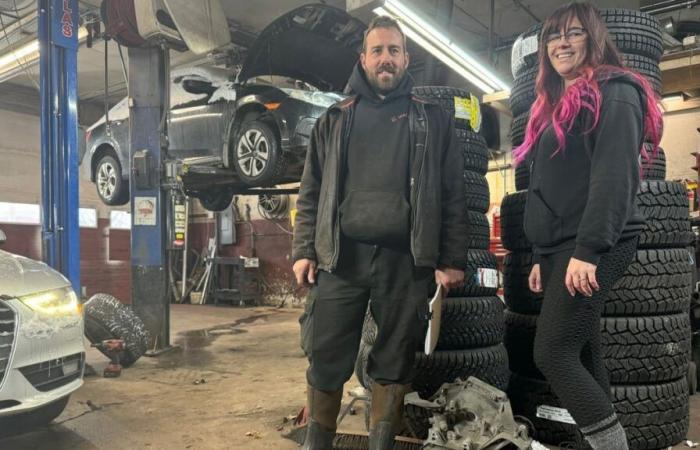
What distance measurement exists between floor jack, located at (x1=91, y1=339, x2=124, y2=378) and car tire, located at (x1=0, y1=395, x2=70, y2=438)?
109cm

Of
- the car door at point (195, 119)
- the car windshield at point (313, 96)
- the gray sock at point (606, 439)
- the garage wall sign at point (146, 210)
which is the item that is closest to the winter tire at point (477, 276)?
the gray sock at point (606, 439)

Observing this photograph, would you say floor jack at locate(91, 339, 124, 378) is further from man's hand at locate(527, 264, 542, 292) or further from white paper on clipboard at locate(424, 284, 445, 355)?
man's hand at locate(527, 264, 542, 292)

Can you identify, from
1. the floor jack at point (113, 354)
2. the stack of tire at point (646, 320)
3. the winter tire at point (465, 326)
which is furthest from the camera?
the floor jack at point (113, 354)

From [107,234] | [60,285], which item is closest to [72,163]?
[60,285]

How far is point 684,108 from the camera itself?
6070 mm

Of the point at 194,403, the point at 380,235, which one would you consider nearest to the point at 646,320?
the point at 380,235

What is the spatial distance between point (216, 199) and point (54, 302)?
4.25 metres

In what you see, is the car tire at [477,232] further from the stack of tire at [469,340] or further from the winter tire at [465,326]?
the winter tire at [465,326]

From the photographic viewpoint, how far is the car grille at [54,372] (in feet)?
7.17

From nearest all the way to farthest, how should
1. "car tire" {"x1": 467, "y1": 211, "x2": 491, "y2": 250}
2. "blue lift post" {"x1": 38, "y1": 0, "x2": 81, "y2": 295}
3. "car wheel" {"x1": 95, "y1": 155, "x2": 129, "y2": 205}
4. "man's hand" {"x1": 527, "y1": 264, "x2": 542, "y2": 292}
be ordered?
"man's hand" {"x1": 527, "y1": 264, "x2": 542, "y2": 292} → "car tire" {"x1": 467, "y1": 211, "x2": 491, "y2": 250} → "blue lift post" {"x1": 38, "y1": 0, "x2": 81, "y2": 295} → "car wheel" {"x1": 95, "y1": 155, "x2": 129, "y2": 205}

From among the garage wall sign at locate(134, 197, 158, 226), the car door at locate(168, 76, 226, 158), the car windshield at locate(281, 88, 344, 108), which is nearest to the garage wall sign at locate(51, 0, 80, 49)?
the garage wall sign at locate(134, 197, 158, 226)

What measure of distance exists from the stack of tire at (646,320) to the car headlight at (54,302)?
2.04m

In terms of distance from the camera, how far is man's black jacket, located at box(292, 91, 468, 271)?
1624 millimetres

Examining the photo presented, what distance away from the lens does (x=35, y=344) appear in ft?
7.23
